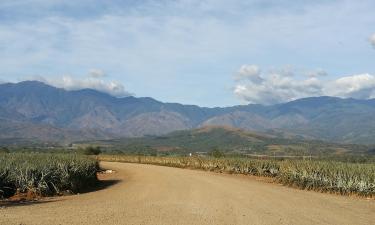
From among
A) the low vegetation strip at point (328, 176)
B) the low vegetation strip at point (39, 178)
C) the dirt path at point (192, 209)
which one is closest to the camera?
the dirt path at point (192, 209)

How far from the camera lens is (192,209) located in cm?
1969

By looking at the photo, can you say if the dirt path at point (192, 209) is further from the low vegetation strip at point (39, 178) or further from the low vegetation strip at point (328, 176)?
the low vegetation strip at point (328, 176)

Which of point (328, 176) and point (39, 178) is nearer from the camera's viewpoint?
point (39, 178)

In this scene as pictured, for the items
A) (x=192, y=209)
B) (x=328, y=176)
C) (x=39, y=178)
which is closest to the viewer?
(x=192, y=209)

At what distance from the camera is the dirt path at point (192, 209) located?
16.8 meters

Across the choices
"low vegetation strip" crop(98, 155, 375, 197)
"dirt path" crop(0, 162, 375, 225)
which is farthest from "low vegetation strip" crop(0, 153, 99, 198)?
"low vegetation strip" crop(98, 155, 375, 197)

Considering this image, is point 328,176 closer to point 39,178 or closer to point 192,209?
point 192,209

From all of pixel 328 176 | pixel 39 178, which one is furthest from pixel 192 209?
pixel 328 176

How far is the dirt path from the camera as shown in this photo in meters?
16.8

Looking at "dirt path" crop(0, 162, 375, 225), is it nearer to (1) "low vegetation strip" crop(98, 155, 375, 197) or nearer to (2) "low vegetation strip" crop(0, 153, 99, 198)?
(2) "low vegetation strip" crop(0, 153, 99, 198)

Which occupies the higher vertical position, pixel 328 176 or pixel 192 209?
pixel 328 176

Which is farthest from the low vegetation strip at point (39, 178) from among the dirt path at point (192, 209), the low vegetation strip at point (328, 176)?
the low vegetation strip at point (328, 176)

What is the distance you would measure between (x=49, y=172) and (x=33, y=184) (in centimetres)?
139

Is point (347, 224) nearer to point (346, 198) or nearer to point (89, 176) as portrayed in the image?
point (346, 198)
